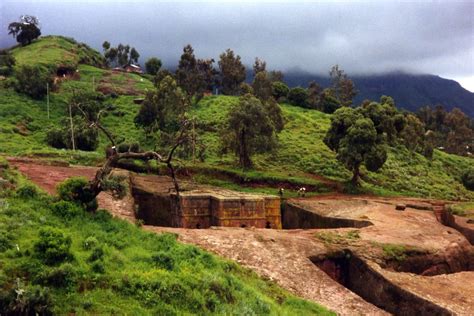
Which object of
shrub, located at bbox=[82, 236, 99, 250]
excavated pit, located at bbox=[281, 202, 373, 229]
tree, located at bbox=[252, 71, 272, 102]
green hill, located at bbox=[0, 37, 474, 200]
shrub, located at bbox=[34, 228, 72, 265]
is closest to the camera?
shrub, located at bbox=[34, 228, 72, 265]

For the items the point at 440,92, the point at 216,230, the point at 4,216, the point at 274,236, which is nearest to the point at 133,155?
the point at 4,216

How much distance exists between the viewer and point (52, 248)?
9.45 m

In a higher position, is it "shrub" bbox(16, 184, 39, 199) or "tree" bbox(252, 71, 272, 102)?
"tree" bbox(252, 71, 272, 102)

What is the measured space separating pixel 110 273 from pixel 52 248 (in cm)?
122

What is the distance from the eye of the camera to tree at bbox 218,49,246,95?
60.4 metres

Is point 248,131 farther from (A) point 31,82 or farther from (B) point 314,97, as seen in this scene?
(B) point 314,97

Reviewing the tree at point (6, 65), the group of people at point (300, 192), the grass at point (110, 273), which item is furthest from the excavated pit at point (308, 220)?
the tree at point (6, 65)

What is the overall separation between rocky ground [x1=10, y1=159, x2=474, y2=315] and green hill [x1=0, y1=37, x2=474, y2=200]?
38.5ft

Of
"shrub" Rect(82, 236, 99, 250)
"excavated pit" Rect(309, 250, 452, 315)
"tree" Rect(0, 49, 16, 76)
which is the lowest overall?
"excavated pit" Rect(309, 250, 452, 315)

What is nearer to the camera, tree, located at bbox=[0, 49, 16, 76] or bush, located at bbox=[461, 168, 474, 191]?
bush, located at bbox=[461, 168, 474, 191]

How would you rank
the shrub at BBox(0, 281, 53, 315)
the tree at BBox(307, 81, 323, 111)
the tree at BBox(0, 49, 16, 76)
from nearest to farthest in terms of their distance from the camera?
the shrub at BBox(0, 281, 53, 315) → the tree at BBox(0, 49, 16, 76) → the tree at BBox(307, 81, 323, 111)

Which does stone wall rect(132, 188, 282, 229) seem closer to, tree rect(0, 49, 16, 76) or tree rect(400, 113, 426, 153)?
tree rect(400, 113, 426, 153)

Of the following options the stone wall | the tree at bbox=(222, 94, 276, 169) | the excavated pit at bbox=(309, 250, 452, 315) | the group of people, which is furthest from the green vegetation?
the tree at bbox=(222, 94, 276, 169)

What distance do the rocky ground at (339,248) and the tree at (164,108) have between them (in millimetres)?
17413
